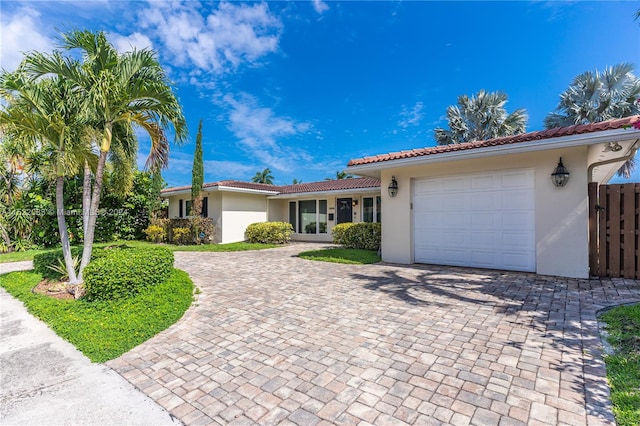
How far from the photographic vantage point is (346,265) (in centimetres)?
906

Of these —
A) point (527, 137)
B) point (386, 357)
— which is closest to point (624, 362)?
point (386, 357)

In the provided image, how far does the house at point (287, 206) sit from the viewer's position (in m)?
15.5

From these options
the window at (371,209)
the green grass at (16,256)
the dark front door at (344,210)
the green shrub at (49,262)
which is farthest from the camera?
the dark front door at (344,210)

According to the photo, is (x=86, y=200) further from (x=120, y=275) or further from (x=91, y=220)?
(x=120, y=275)

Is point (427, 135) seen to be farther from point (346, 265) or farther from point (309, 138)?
point (346, 265)

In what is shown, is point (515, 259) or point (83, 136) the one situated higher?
point (83, 136)

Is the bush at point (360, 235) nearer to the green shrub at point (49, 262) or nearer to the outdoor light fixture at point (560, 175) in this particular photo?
the outdoor light fixture at point (560, 175)

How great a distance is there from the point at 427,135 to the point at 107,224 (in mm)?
20835

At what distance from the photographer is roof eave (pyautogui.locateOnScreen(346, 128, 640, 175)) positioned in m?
5.71

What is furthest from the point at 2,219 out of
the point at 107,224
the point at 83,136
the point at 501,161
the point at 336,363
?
the point at 501,161

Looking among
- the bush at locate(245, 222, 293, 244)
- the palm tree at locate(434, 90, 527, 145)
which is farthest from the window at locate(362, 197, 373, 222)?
the palm tree at locate(434, 90, 527, 145)

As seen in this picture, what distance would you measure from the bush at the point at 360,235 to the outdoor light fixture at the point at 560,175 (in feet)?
20.0

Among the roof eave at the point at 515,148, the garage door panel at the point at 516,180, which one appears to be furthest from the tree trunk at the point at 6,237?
the garage door panel at the point at 516,180

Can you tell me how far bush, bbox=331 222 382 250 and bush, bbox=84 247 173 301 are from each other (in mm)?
8080
